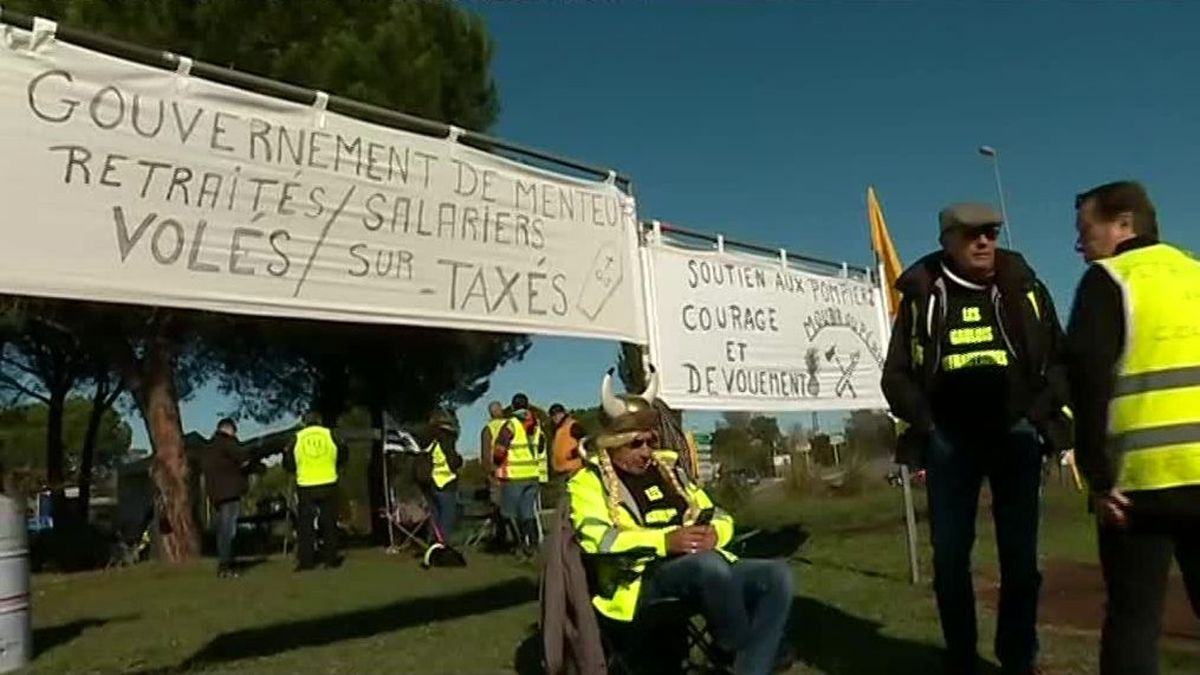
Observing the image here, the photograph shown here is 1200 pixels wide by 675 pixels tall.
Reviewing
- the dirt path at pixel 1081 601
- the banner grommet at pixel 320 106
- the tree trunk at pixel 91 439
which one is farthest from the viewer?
the tree trunk at pixel 91 439

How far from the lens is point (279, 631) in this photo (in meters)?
6.82

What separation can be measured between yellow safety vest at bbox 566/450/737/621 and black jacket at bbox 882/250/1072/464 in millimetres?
823

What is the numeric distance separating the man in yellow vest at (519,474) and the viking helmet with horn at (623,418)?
7981mm

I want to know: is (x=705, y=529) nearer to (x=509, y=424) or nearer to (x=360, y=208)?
(x=360, y=208)

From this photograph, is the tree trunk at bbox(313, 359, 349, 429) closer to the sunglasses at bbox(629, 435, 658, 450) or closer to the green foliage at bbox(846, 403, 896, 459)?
the green foliage at bbox(846, 403, 896, 459)

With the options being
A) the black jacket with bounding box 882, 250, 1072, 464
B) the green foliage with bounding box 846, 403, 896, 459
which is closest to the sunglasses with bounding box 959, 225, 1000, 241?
the black jacket with bounding box 882, 250, 1072, 464

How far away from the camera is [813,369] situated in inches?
330

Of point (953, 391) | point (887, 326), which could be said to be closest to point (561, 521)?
point (953, 391)

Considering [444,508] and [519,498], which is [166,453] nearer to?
[444,508]

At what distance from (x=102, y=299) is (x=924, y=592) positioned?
192 inches

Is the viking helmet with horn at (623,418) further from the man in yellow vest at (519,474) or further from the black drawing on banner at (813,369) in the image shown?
the man in yellow vest at (519,474)

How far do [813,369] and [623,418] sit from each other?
3.71 m

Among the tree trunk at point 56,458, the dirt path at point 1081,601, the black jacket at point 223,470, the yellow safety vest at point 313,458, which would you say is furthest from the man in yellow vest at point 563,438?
the tree trunk at point 56,458

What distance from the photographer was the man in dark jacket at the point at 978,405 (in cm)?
446
